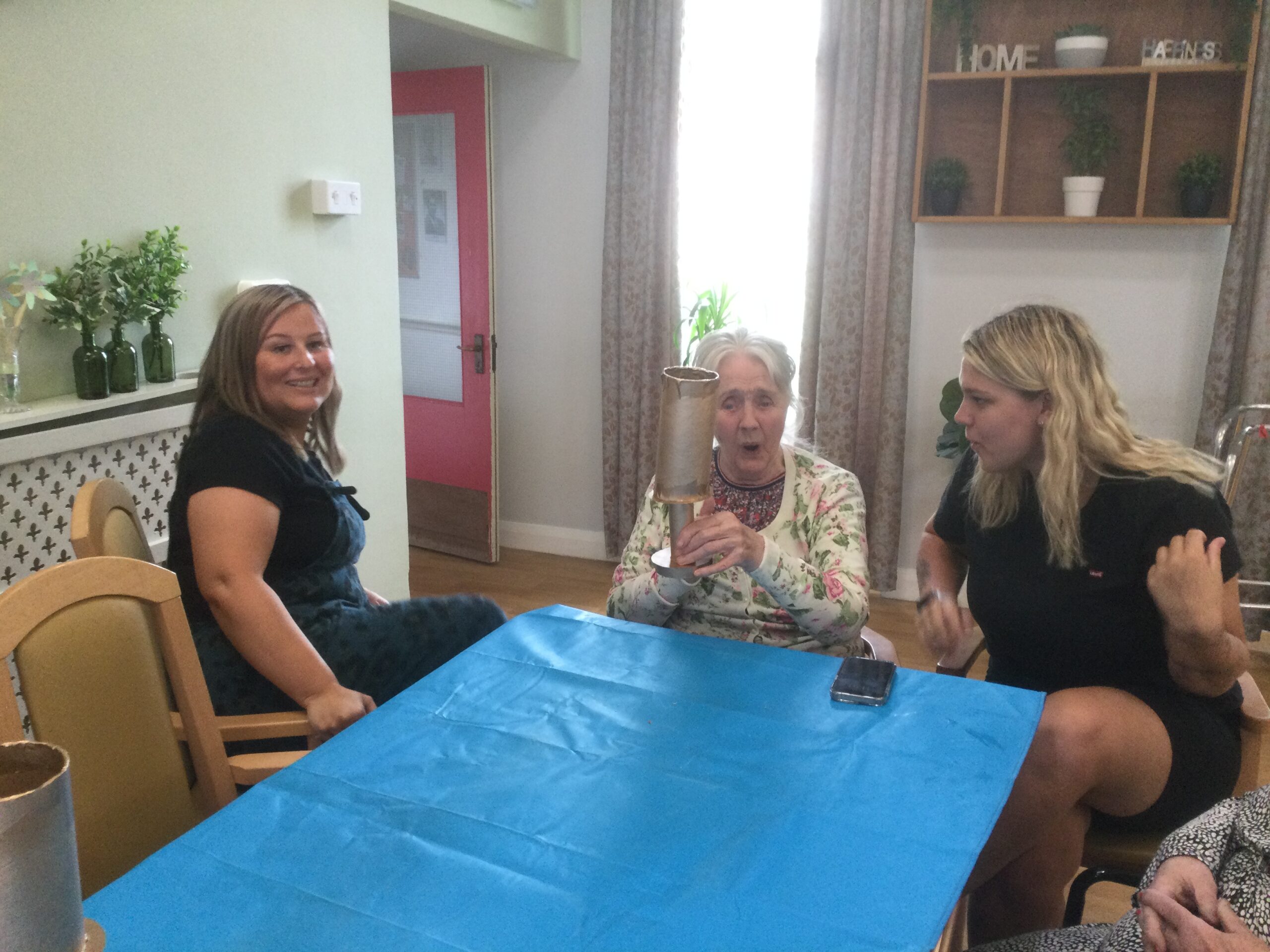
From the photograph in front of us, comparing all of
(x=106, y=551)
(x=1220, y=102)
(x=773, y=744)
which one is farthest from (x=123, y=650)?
(x=1220, y=102)

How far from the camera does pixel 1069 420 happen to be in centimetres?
186

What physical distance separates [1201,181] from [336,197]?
9.23 ft

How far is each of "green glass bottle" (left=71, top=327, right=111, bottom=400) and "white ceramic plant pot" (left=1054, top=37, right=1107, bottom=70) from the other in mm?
3126

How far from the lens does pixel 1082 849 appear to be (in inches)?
69.7

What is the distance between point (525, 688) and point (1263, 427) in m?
2.62

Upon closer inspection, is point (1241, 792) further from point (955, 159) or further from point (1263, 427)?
point (955, 159)

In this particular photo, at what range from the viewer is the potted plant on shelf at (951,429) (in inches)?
154

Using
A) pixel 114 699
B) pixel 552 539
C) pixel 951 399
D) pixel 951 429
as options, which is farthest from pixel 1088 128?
pixel 114 699

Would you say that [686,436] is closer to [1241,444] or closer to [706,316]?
[1241,444]

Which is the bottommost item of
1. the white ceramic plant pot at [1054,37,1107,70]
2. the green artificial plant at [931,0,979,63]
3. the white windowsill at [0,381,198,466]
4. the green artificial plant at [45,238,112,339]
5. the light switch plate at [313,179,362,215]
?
the white windowsill at [0,381,198,466]

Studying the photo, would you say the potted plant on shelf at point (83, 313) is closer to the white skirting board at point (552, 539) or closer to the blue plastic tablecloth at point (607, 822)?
the blue plastic tablecloth at point (607, 822)

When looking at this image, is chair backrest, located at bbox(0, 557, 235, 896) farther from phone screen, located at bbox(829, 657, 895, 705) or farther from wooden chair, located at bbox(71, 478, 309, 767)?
phone screen, located at bbox(829, 657, 895, 705)

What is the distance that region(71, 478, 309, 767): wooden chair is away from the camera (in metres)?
1.66

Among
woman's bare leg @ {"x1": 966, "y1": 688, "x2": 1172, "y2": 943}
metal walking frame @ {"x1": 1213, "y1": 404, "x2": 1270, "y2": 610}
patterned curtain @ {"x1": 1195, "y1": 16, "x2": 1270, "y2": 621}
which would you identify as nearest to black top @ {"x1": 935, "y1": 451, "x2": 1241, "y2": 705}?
woman's bare leg @ {"x1": 966, "y1": 688, "x2": 1172, "y2": 943}
